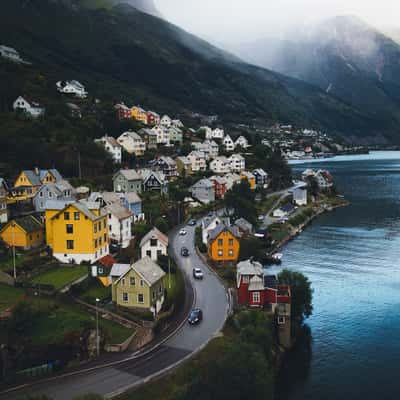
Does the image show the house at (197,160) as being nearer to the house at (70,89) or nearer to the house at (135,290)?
the house at (70,89)

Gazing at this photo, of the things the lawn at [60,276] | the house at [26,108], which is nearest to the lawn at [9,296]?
the lawn at [60,276]

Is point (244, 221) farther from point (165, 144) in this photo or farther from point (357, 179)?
point (357, 179)

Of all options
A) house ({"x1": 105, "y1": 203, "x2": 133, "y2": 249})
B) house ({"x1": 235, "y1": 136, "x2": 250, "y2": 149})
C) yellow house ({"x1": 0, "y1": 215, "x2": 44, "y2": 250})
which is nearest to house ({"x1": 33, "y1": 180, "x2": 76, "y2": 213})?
house ({"x1": 105, "y1": 203, "x2": 133, "y2": 249})

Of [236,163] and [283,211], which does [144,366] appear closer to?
[283,211]

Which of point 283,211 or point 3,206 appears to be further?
point 283,211

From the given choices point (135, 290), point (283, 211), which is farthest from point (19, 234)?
point (283, 211)

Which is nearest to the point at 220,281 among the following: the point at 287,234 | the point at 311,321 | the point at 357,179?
the point at 311,321
